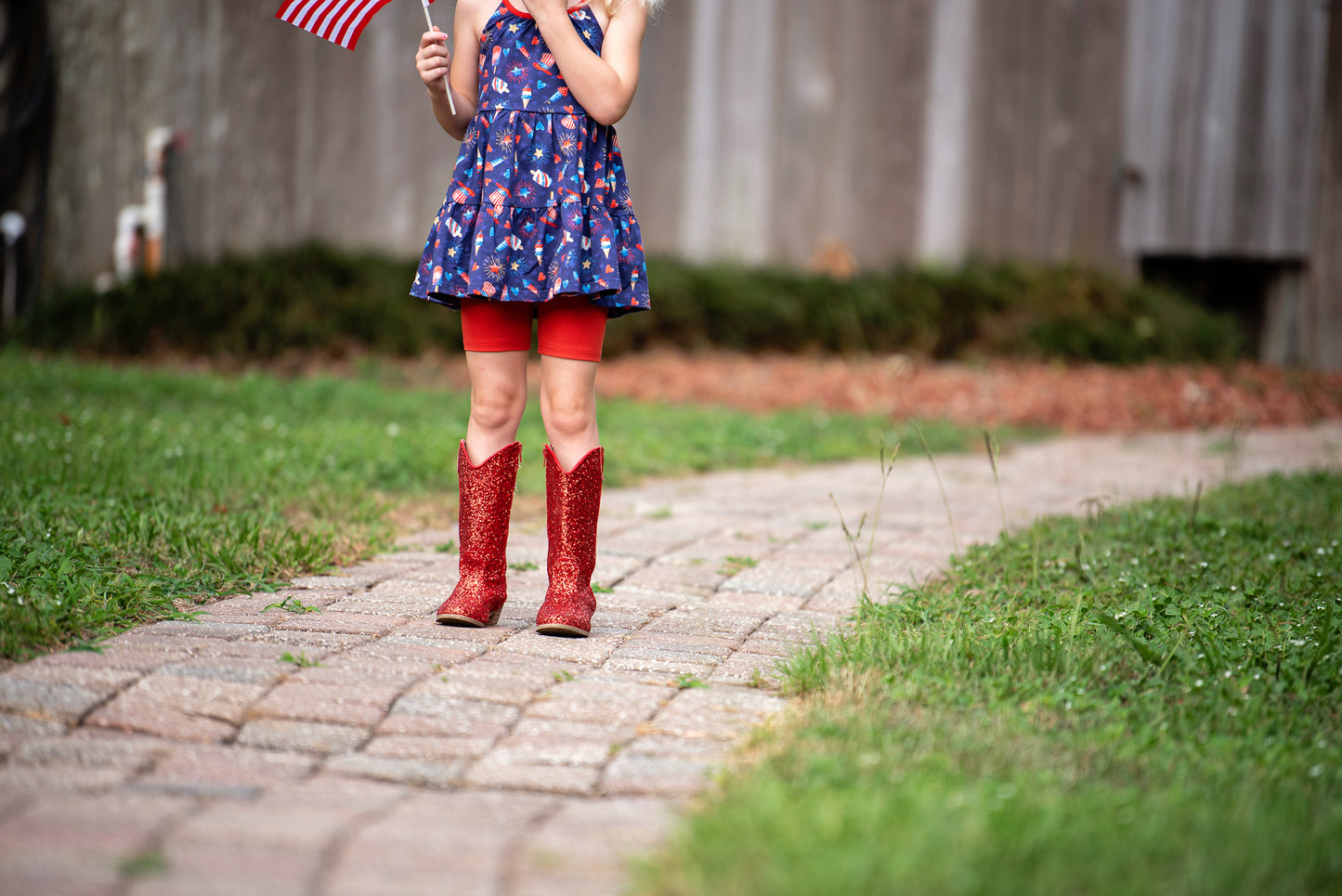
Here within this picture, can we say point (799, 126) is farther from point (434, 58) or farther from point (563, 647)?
point (563, 647)

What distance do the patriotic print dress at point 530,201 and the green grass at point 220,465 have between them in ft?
2.94

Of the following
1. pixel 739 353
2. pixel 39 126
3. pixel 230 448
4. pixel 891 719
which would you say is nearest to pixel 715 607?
pixel 891 719

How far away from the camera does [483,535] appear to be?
2545mm

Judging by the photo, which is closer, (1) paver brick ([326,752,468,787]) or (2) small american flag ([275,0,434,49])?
(1) paver brick ([326,752,468,787])

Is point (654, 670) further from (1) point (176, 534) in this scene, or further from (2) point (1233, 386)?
(2) point (1233, 386)

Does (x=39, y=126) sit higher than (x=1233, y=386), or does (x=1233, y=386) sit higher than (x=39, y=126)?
(x=39, y=126)

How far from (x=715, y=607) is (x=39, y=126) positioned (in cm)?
657

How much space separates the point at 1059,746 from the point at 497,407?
128cm

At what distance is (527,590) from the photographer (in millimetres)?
2920

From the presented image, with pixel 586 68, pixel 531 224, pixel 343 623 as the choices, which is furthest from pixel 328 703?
pixel 586 68

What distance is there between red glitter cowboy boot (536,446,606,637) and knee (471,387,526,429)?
0.11 m

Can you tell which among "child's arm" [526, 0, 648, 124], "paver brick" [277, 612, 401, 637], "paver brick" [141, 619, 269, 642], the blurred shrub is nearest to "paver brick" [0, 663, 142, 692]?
"paver brick" [141, 619, 269, 642]

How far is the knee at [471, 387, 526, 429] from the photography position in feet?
8.25

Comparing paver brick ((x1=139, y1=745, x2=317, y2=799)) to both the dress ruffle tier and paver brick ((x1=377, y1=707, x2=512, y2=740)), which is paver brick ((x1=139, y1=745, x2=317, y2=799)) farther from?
the dress ruffle tier
